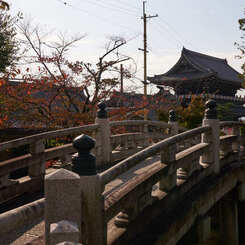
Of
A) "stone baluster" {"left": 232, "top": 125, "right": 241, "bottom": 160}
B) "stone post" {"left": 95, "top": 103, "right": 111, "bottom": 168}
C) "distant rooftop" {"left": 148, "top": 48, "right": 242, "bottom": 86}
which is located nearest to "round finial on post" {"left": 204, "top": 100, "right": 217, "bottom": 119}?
"stone baluster" {"left": 232, "top": 125, "right": 241, "bottom": 160}

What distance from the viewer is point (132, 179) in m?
4.48

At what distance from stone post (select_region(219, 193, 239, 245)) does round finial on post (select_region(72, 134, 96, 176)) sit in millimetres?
6759

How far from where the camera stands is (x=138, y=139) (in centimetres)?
1041

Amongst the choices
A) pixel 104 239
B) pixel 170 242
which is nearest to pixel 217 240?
pixel 170 242

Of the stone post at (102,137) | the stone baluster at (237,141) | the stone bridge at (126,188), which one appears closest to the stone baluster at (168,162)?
the stone bridge at (126,188)

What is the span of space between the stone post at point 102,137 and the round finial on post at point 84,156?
15.7 ft

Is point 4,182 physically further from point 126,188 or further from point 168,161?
point 168,161

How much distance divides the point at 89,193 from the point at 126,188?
104 centimetres

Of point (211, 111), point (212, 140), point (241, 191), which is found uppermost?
point (211, 111)

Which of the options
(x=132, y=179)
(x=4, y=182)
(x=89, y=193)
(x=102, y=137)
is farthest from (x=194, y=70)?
(x=89, y=193)

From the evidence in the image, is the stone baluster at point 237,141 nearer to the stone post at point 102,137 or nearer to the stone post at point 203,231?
the stone post at point 203,231

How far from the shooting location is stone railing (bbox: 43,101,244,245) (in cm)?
323

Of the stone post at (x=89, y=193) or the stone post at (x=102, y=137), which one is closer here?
the stone post at (x=89, y=193)

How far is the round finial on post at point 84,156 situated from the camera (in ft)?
10.2
